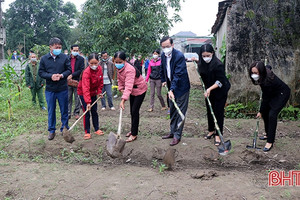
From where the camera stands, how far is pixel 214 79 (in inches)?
179

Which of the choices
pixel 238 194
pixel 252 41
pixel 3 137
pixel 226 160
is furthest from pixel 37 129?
pixel 252 41

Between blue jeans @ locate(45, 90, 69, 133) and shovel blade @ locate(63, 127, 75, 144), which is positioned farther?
blue jeans @ locate(45, 90, 69, 133)

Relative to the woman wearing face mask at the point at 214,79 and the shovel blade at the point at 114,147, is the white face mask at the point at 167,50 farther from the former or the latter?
the shovel blade at the point at 114,147

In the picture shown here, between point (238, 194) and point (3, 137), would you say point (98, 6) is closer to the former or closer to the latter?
point (3, 137)

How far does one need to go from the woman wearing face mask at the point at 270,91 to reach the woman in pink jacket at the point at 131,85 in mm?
1878

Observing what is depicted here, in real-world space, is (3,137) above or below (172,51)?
below

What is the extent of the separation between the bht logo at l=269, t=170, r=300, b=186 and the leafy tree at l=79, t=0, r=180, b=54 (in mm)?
6847

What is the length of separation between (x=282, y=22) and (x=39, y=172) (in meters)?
6.35

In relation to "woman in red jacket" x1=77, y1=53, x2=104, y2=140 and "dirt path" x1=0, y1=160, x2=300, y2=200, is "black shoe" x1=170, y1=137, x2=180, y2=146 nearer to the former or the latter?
"dirt path" x1=0, y1=160, x2=300, y2=200

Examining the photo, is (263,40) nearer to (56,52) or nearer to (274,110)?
(274,110)

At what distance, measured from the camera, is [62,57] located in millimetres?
5125

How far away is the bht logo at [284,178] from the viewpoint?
138 inches

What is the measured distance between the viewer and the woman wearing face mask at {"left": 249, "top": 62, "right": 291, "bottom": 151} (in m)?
4.31

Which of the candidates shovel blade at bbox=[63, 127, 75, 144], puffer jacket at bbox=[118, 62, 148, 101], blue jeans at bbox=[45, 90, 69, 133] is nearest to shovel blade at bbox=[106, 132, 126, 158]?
puffer jacket at bbox=[118, 62, 148, 101]
